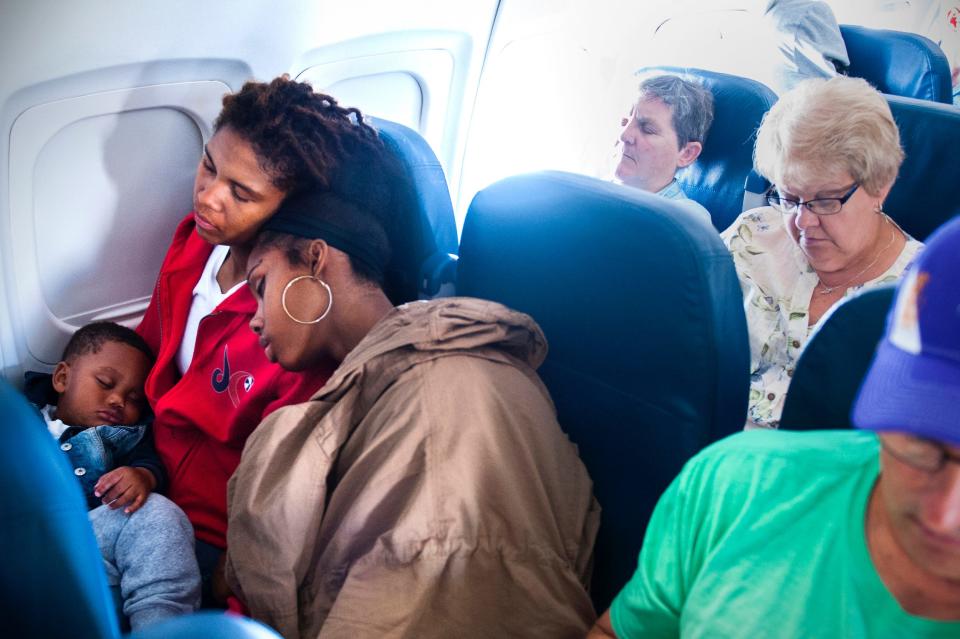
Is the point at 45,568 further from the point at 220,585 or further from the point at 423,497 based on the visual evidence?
the point at 220,585

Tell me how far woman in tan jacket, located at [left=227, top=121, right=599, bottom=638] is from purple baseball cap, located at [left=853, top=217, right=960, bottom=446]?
0.63 meters

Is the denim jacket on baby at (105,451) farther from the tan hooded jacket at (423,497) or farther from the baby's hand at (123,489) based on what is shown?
the tan hooded jacket at (423,497)

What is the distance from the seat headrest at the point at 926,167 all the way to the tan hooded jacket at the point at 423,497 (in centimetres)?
121

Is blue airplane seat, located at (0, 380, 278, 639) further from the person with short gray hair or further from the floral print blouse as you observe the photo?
the person with short gray hair

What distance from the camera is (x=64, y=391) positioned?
6.81ft

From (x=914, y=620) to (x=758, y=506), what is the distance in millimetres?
199

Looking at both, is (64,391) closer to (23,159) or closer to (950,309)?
(23,159)

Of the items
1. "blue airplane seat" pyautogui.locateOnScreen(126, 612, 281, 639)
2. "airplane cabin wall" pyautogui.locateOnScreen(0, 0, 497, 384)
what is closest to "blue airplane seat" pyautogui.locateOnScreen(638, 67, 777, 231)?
"airplane cabin wall" pyautogui.locateOnScreen(0, 0, 497, 384)

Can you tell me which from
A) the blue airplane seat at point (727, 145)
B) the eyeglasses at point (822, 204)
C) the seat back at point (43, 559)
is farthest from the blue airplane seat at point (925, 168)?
the seat back at point (43, 559)

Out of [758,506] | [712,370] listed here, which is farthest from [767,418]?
[758,506]

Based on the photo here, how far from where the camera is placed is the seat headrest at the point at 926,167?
2.03 metres

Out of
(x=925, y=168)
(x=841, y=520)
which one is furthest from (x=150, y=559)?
(x=925, y=168)

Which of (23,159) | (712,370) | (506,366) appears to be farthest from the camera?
(23,159)

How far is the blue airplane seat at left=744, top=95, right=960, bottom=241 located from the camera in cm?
203
